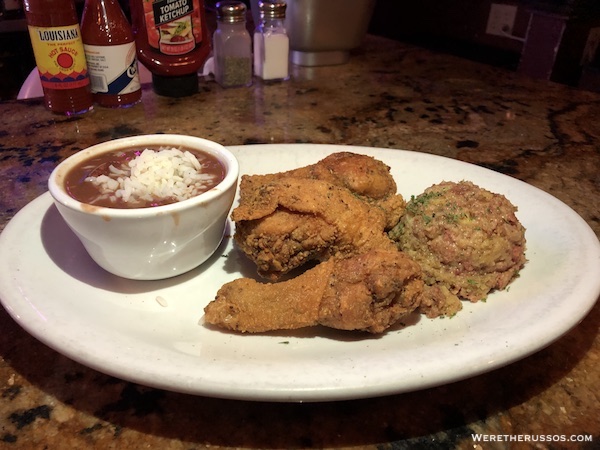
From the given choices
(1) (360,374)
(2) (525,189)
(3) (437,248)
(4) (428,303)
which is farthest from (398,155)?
(1) (360,374)

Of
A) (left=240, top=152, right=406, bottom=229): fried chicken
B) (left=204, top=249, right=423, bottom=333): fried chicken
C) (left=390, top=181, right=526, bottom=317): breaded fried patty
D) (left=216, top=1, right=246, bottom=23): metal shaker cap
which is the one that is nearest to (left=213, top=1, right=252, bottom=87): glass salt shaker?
(left=216, top=1, right=246, bottom=23): metal shaker cap

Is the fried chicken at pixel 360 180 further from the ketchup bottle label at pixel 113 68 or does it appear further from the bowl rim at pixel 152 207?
the ketchup bottle label at pixel 113 68

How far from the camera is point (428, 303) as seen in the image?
4.34ft

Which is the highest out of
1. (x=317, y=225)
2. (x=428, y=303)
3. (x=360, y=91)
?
(x=317, y=225)

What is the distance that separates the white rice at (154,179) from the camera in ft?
4.59

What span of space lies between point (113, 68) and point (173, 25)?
0.40 meters

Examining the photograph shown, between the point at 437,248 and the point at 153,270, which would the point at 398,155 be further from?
the point at 153,270

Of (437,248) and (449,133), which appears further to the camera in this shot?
(449,133)

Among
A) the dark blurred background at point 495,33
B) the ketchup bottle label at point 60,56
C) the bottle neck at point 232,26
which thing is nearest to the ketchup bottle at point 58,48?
the ketchup bottle label at point 60,56

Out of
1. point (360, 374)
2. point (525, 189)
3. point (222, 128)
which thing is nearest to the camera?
point (360, 374)

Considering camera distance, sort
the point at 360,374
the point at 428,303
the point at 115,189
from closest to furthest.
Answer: the point at 360,374 → the point at 428,303 → the point at 115,189

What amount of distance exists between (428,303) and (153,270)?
0.74 m

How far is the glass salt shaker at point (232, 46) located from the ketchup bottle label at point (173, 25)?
24 centimetres

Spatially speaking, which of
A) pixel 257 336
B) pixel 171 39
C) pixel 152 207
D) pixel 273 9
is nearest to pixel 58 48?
pixel 171 39
